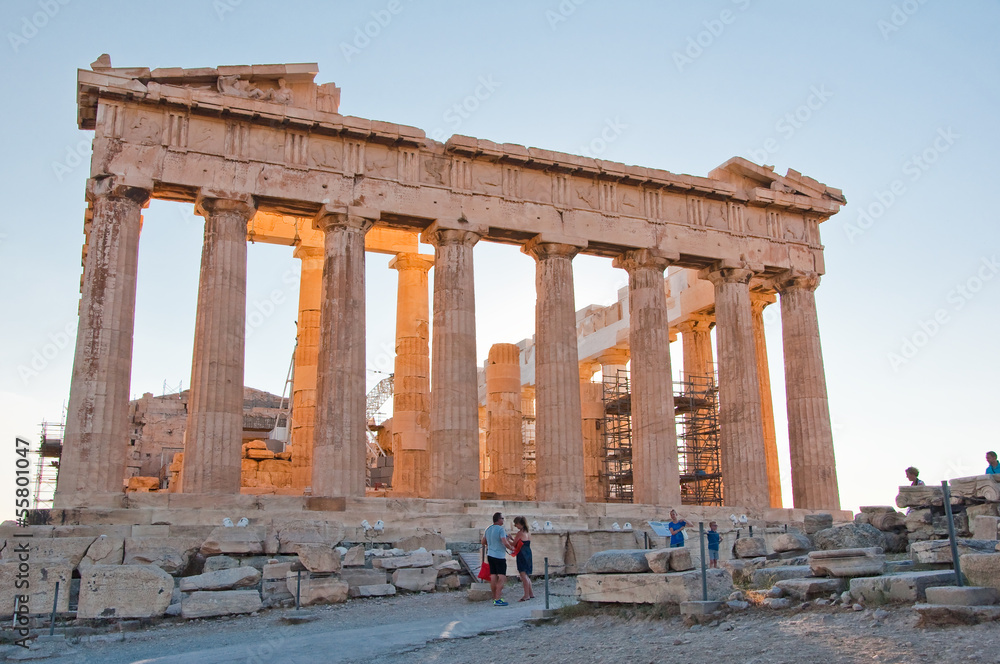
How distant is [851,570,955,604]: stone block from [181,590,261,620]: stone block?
Result: 357 inches

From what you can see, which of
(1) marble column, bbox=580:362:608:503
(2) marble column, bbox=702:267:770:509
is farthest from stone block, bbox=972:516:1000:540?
Answer: (1) marble column, bbox=580:362:608:503

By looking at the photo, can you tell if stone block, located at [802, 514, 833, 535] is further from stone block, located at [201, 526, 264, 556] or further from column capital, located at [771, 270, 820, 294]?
column capital, located at [771, 270, 820, 294]

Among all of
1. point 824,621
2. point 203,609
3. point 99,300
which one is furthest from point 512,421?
point 824,621

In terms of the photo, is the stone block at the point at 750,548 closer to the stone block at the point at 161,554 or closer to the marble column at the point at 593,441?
the stone block at the point at 161,554

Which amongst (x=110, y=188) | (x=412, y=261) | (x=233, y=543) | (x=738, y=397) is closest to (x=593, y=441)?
(x=738, y=397)

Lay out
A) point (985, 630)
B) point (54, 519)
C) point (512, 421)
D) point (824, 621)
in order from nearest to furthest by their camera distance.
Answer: point (985, 630)
point (824, 621)
point (54, 519)
point (512, 421)

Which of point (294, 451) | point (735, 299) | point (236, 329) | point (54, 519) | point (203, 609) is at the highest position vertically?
point (735, 299)

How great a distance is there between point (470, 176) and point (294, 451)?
9.52 m

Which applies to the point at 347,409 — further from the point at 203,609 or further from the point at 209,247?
the point at 203,609

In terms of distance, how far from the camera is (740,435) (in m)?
28.8

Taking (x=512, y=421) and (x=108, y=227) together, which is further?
(x=512, y=421)

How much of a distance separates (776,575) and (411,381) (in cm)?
1754

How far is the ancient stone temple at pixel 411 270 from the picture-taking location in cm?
2319

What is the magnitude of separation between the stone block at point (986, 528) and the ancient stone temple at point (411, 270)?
1250 centimetres
